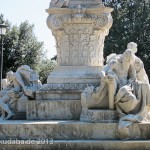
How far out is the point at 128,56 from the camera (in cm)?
1175

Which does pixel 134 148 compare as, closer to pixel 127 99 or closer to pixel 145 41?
pixel 127 99

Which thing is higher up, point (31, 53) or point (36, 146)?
point (31, 53)

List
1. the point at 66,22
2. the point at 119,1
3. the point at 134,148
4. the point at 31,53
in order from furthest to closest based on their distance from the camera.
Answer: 1. the point at 31,53
2. the point at 119,1
3. the point at 66,22
4. the point at 134,148

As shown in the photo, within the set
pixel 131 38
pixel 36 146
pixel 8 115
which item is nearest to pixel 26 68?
pixel 8 115

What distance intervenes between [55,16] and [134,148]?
14.6 feet

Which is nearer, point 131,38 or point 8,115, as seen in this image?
point 8,115

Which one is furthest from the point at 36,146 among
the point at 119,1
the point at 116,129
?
the point at 119,1

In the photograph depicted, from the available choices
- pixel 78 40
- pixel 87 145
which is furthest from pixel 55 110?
→ pixel 78 40

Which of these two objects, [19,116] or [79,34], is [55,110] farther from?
[79,34]

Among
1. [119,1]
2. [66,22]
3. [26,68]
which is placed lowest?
[26,68]

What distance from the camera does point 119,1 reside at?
126ft

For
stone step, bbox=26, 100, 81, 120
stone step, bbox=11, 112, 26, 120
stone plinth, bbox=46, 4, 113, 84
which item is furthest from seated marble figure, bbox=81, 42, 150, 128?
stone step, bbox=11, 112, 26, 120

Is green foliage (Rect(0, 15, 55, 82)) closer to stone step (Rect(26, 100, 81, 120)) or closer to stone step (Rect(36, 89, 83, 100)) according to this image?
stone step (Rect(36, 89, 83, 100))

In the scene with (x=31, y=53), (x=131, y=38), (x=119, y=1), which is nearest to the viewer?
(x=131, y=38)
